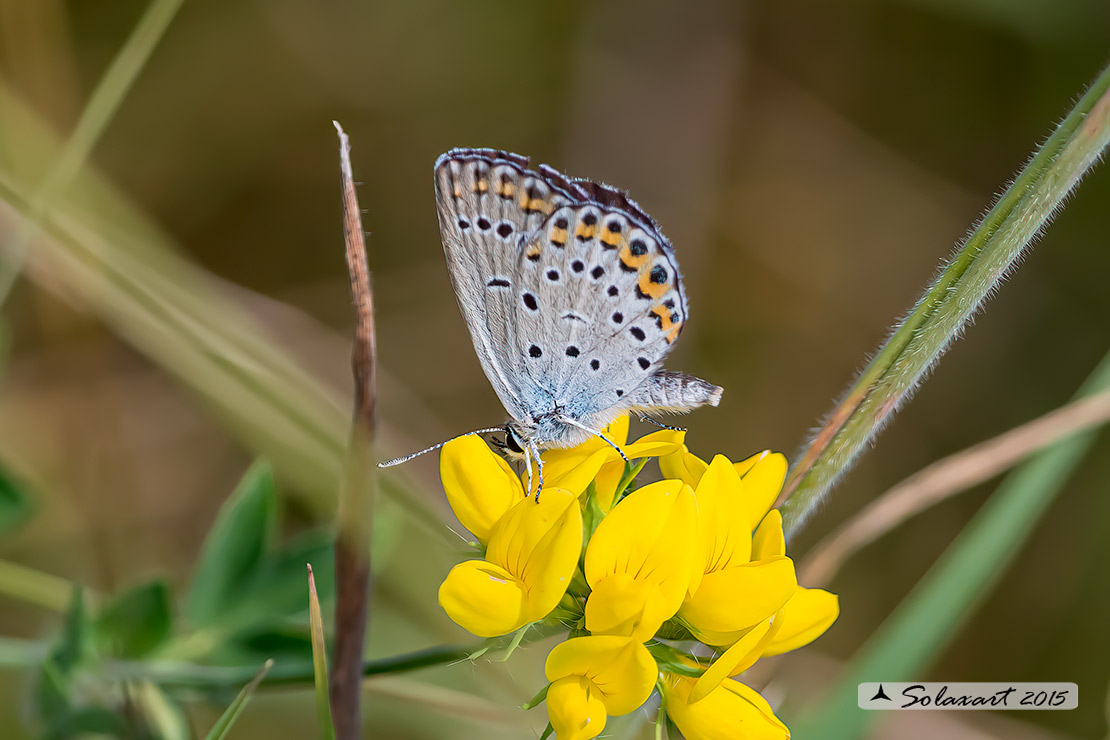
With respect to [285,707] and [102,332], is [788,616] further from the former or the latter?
[102,332]

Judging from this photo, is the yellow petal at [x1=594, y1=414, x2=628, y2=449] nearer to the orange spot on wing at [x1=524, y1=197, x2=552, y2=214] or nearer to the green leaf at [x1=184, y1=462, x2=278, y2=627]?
the orange spot on wing at [x1=524, y1=197, x2=552, y2=214]

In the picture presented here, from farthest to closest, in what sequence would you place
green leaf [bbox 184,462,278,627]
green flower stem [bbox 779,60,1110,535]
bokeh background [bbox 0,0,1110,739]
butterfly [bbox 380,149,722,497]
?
bokeh background [bbox 0,0,1110,739] < green leaf [bbox 184,462,278,627] < butterfly [bbox 380,149,722,497] < green flower stem [bbox 779,60,1110,535]

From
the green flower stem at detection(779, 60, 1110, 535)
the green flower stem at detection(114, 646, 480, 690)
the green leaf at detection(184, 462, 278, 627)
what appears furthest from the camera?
the green leaf at detection(184, 462, 278, 627)

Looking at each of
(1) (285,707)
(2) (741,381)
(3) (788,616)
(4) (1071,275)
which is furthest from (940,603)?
(4) (1071,275)

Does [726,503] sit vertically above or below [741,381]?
below

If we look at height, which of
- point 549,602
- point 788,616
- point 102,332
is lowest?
point 549,602

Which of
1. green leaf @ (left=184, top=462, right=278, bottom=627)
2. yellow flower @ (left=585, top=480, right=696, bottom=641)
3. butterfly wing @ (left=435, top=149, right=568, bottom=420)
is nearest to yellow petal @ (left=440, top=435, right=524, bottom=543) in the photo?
yellow flower @ (left=585, top=480, right=696, bottom=641)
